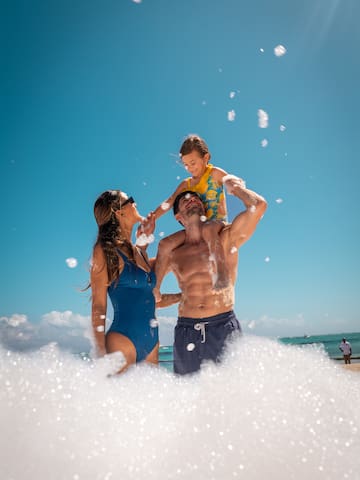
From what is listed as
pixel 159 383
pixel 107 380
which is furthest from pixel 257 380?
pixel 107 380

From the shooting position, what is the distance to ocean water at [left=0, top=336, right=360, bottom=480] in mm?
1327

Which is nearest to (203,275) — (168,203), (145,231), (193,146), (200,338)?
(200,338)

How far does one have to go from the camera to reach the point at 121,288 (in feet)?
11.1

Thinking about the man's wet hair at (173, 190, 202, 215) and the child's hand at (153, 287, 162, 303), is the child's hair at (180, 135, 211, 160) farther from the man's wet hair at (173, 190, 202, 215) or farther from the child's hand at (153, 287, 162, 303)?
the child's hand at (153, 287, 162, 303)

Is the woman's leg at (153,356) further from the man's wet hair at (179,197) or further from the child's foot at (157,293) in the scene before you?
the man's wet hair at (179,197)

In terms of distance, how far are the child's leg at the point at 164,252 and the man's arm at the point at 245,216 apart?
494 mm

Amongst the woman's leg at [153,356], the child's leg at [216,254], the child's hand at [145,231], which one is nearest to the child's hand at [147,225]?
the child's hand at [145,231]

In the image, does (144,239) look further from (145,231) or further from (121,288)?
(121,288)

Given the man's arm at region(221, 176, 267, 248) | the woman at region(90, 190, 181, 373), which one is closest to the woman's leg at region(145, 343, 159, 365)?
the woman at region(90, 190, 181, 373)

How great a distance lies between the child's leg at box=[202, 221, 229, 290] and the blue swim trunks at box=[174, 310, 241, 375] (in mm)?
323

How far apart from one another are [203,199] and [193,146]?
73 cm

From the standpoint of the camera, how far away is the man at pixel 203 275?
370cm

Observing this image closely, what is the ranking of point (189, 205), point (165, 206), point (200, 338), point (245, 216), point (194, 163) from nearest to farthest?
1. point (200, 338)
2. point (245, 216)
3. point (189, 205)
4. point (165, 206)
5. point (194, 163)

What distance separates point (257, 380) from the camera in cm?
173
